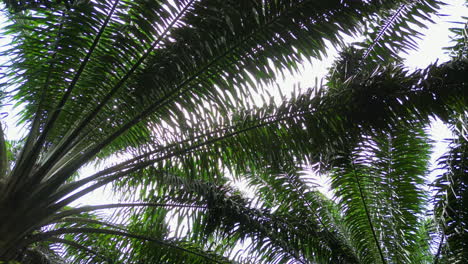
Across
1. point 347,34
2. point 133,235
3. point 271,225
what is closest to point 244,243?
point 271,225

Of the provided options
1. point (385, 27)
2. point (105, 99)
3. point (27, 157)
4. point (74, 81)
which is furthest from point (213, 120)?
point (385, 27)

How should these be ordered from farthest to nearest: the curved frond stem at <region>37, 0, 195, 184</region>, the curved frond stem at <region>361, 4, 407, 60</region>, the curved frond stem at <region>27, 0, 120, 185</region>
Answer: the curved frond stem at <region>361, 4, 407, 60</region>
the curved frond stem at <region>37, 0, 195, 184</region>
the curved frond stem at <region>27, 0, 120, 185</region>

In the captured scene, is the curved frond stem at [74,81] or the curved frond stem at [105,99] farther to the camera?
the curved frond stem at [105,99]

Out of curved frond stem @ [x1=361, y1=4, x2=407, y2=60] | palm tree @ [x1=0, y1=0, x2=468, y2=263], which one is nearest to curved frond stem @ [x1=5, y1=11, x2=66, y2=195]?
palm tree @ [x1=0, y1=0, x2=468, y2=263]

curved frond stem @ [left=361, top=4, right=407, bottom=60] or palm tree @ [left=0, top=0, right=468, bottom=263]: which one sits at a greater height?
curved frond stem @ [left=361, top=4, right=407, bottom=60]

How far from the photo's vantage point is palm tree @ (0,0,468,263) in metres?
3.55

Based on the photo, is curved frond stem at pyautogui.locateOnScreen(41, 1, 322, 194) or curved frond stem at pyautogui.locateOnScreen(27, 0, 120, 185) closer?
curved frond stem at pyautogui.locateOnScreen(27, 0, 120, 185)

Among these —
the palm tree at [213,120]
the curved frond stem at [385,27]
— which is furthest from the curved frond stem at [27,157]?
the curved frond stem at [385,27]

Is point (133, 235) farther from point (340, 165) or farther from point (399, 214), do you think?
point (399, 214)

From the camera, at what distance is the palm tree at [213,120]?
355 cm

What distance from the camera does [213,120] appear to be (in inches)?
167

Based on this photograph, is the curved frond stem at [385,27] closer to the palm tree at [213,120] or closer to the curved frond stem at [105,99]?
the palm tree at [213,120]

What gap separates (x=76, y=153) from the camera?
14.7ft

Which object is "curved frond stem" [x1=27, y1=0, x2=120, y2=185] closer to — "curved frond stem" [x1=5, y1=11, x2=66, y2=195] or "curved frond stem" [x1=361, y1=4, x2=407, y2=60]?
"curved frond stem" [x1=5, y1=11, x2=66, y2=195]
